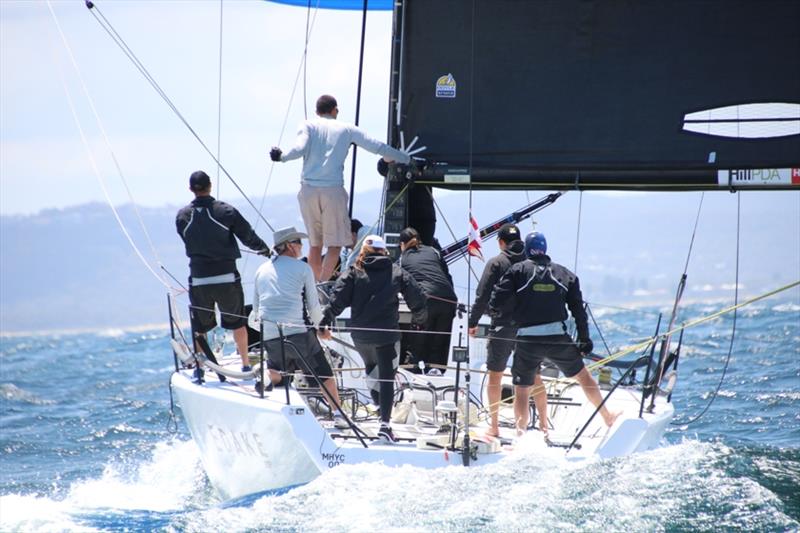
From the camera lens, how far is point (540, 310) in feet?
26.0

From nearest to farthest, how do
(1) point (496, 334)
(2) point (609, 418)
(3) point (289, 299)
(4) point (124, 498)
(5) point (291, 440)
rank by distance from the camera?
(5) point (291, 440), (3) point (289, 299), (2) point (609, 418), (1) point (496, 334), (4) point (124, 498)

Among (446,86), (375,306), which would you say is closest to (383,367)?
(375,306)

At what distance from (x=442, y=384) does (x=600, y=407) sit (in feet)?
5.55

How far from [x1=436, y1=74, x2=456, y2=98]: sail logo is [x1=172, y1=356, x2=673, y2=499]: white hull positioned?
248 centimetres

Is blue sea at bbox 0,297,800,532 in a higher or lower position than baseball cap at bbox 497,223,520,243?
lower

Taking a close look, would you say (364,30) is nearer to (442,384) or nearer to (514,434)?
(442,384)

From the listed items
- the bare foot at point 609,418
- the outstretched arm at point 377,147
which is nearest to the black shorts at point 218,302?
the outstretched arm at point 377,147

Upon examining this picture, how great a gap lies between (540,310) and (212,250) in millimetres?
2448

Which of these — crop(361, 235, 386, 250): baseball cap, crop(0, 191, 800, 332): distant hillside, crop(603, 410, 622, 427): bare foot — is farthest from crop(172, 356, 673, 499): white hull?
crop(0, 191, 800, 332): distant hillside

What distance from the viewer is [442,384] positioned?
9.05m

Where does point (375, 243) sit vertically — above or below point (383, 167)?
below

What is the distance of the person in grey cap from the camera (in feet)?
26.1

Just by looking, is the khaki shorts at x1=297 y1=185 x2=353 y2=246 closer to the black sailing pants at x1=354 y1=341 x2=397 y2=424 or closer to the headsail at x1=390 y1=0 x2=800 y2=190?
the headsail at x1=390 y1=0 x2=800 y2=190

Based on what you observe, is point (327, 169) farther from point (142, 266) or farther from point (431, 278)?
point (142, 266)
